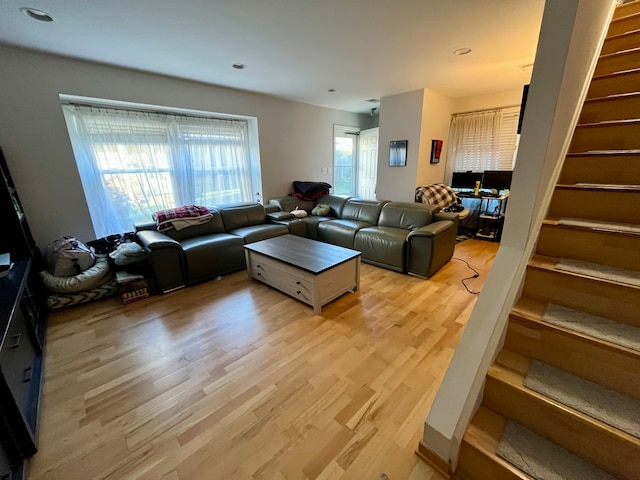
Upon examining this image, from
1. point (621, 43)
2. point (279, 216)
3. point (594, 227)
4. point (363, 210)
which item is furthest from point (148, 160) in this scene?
point (621, 43)

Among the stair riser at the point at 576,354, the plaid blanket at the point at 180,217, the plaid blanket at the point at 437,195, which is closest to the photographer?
the stair riser at the point at 576,354

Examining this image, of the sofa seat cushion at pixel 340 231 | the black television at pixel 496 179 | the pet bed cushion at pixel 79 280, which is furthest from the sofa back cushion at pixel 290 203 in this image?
the black television at pixel 496 179

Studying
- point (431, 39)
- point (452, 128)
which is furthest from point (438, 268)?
point (452, 128)

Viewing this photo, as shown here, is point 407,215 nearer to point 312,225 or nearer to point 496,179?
point 312,225

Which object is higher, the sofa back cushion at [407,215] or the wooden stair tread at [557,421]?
the sofa back cushion at [407,215]

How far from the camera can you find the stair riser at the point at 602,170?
4.55 ft

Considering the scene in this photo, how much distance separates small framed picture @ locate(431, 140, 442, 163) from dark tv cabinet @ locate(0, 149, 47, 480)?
5.29 meters

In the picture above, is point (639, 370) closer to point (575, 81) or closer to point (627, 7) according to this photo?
point (575, 81)

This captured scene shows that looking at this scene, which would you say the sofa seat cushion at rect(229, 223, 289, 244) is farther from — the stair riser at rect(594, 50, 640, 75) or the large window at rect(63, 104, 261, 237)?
the stair riser at rect(594, 50, 640, 75)

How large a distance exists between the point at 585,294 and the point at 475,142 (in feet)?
14.5

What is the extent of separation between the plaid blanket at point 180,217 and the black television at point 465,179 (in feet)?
14.4

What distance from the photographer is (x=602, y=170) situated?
4.83ft

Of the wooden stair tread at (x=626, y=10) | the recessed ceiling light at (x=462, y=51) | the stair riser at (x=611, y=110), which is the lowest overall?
the stair riser at (x=611, y=110)

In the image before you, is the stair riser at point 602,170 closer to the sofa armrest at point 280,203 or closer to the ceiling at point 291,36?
the ceiling at point 291,36
